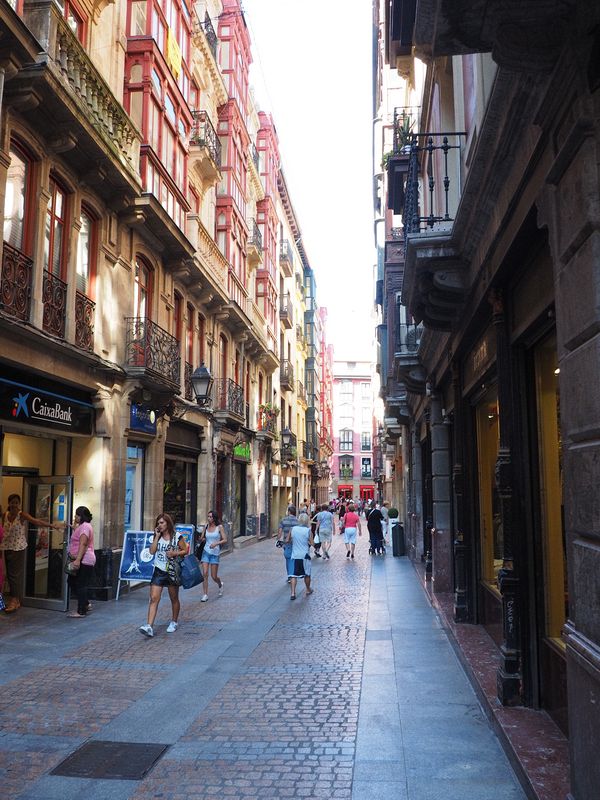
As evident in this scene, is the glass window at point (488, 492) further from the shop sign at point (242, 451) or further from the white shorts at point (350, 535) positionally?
the shop sign at point (242, 451)

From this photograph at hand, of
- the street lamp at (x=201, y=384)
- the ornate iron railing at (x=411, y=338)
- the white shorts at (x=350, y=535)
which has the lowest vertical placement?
the white shorts at (x=350, y=535)

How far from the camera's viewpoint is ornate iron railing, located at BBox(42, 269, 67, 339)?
1172cm

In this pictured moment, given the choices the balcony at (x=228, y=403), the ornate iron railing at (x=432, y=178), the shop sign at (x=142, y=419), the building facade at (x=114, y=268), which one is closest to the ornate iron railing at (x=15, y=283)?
the building facade at (x=114, y=268)

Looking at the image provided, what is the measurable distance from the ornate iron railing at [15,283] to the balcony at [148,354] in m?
3.73

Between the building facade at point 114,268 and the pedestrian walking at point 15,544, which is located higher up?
the building facade at point 114,268

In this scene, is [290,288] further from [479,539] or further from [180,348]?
[479,539]

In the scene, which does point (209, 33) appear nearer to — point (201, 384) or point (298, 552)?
point (201, 384)

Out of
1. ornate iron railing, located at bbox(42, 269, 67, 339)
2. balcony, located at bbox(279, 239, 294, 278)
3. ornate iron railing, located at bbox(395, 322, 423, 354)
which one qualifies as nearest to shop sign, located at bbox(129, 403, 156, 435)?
ornate iron railing, located at bbox(42, 269, 67, 339)

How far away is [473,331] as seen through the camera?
8.83m

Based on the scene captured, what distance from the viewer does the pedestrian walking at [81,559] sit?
441 inches

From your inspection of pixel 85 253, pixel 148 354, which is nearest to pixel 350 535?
pixel 148 354

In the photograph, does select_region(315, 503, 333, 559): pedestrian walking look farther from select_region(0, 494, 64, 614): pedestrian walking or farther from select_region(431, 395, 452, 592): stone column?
select_region(0, 494, 64, 614): pedestrian walking

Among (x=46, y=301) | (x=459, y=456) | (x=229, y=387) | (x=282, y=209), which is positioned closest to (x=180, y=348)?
(x=229, y=387)

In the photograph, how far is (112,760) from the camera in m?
5.33
